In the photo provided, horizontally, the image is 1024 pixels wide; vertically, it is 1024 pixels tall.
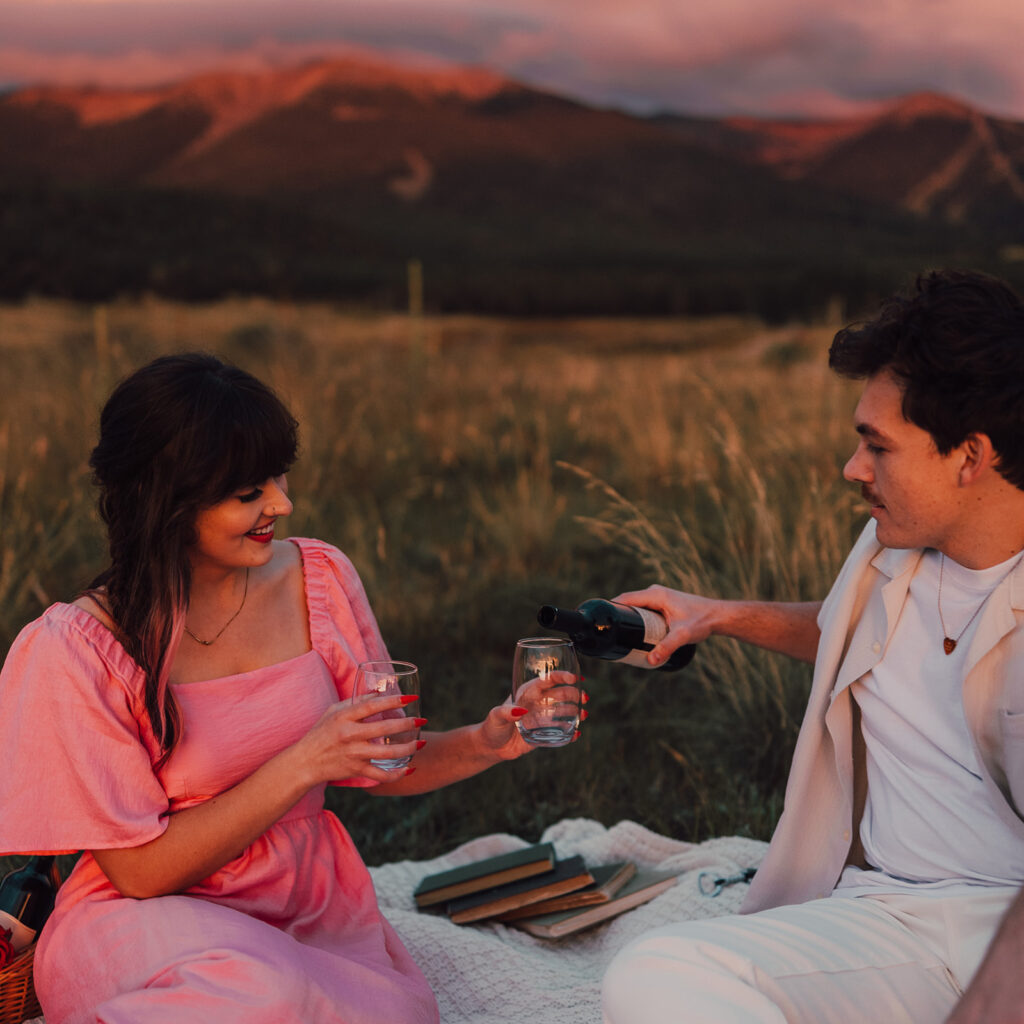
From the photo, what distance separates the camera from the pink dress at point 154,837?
2287mm

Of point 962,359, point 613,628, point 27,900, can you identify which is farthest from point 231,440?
point 962,359

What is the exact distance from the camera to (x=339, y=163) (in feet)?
118

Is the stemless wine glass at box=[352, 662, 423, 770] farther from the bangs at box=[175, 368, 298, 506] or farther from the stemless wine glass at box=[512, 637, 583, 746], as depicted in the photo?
the bangs at box=[175, 368, 298, 506]

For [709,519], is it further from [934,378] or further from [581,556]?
[934,378]

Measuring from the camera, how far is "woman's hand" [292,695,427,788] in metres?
2.22

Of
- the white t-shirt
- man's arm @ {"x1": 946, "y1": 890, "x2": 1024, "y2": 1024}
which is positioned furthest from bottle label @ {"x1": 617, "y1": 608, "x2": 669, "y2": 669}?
man's arm @ {"x1": 946, "y1": 890, "x2": 1024, "y2": 1024}

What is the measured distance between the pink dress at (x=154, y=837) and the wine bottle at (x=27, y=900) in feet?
0.97

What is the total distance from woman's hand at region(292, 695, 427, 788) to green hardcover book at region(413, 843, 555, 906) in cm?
146

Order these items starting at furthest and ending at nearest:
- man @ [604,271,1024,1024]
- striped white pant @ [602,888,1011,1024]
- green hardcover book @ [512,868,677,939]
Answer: green hardcover book @ [512,868,677,939]
man @ [604,271,1024,1024]
striped white pant @ [602,888,1011,1024]

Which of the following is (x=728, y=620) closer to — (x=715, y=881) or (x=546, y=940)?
(x=715, y=881)

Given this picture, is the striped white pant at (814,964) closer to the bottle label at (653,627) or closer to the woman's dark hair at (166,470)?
the bottle label at (653,627)

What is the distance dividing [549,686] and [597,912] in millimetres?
1389

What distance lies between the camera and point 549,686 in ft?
8.08

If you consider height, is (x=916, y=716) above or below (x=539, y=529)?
above
